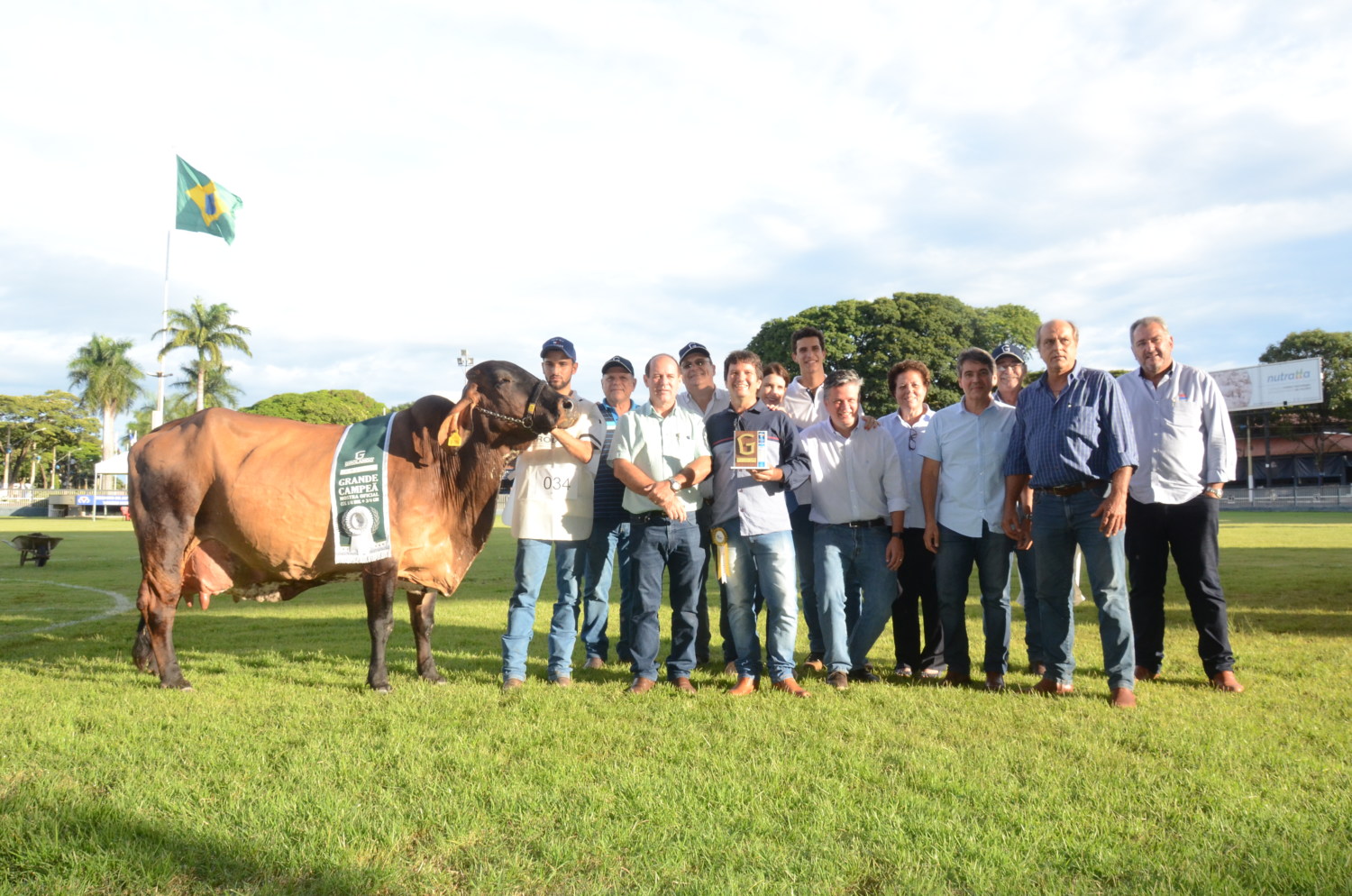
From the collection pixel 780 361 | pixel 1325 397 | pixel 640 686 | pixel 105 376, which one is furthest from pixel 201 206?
pixel 1325 397

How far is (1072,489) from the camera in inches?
226

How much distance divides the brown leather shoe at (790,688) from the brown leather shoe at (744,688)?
0.15 metres

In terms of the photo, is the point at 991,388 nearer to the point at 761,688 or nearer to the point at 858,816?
the point at 761,688

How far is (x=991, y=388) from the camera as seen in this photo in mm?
6301

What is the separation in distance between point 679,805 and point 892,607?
3.37 m

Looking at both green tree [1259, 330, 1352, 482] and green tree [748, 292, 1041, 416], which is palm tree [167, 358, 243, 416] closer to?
green tree [748, 292, 1041, 416]

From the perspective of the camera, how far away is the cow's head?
6023mm

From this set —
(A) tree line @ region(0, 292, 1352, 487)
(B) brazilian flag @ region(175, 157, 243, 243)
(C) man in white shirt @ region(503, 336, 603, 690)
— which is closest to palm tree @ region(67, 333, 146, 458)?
(A) tree line @ region(0, 292, 1352, 487)

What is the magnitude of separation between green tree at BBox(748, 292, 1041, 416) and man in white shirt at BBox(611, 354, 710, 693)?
36676mm

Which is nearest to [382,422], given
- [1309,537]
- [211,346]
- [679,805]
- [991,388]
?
[679,805]

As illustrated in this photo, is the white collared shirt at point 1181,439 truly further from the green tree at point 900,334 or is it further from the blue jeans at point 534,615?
the green tree at point 900,334

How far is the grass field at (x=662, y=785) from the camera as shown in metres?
3.07

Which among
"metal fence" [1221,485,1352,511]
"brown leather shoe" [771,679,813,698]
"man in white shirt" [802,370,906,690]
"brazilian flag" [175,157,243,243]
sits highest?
"brazilian flag" [175,157,243,243]

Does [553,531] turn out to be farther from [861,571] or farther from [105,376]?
[105,376]
